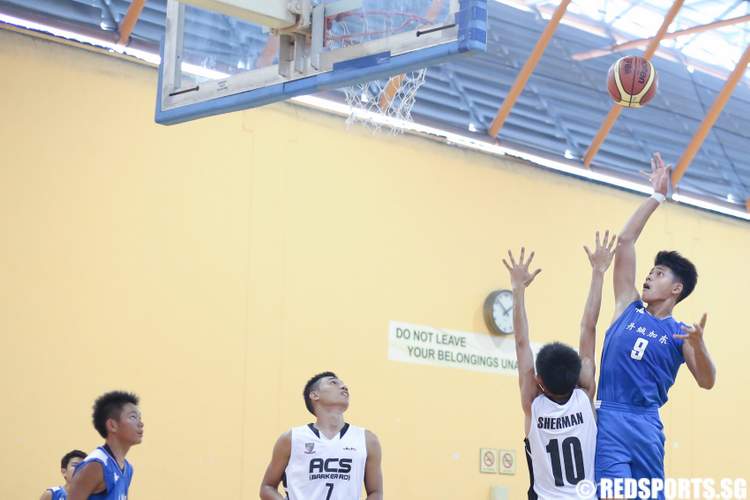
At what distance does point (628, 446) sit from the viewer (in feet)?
18.2

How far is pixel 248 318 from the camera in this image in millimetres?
9172

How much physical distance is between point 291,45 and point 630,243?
2127 millimetres

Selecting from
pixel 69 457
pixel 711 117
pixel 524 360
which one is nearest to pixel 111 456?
pixel 69 457

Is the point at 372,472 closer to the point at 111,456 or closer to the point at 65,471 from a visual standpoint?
the point at 111,456

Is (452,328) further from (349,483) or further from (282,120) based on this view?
(349,483)

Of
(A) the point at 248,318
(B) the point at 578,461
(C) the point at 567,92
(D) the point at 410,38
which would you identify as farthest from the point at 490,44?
(B) the point at 578,461

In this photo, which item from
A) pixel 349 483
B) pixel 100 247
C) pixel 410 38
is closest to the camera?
pixel 410 38

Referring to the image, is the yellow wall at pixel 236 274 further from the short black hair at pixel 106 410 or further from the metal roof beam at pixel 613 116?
the short black hair at pixel 106 410

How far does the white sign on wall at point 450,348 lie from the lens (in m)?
10.0

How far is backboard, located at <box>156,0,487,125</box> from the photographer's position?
19.1ft

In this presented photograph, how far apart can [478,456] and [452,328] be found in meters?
1.16

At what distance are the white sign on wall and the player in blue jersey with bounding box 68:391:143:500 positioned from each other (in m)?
3.87

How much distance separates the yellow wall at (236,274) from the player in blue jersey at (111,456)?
6.20 ft

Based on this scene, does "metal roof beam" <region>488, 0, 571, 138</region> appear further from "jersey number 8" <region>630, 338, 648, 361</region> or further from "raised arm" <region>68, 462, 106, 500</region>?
"raised arm" <region>68, 462, 106, 500</region>
